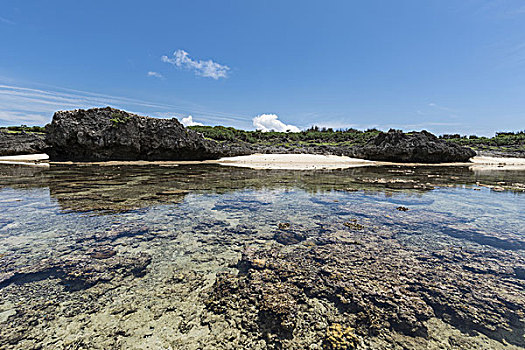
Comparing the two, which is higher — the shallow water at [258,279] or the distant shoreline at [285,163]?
the distant shoreline at [285,163]

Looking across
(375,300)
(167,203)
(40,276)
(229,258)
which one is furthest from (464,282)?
(167,203)

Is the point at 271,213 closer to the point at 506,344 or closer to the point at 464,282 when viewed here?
the point at 464,282

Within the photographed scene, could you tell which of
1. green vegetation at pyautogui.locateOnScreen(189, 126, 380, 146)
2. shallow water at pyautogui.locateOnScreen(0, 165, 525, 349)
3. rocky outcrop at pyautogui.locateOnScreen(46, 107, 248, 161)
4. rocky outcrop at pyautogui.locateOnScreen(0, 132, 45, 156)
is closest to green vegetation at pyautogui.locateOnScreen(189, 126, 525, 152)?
green vegetation at pyautogui.locateOnScreen(189, 126, 380, 146)

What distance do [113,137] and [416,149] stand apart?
3484cm

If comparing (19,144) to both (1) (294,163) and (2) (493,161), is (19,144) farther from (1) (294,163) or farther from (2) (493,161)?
(2) (493,161)

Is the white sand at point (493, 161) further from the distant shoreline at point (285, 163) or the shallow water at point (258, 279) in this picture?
the shallow water at point (258, 279)

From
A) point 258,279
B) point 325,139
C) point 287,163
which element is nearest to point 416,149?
point 287,163

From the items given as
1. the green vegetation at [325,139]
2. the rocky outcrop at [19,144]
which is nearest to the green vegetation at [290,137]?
the green vegetation at [325,139]

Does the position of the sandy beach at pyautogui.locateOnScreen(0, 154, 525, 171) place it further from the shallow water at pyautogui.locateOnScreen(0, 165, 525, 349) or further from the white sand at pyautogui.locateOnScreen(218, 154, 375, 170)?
the shallow water at pyautogui.locateOnScreen(0, 165, 525, 349)

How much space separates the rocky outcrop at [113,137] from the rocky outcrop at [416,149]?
24.1 meters

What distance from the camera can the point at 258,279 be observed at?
299 cm

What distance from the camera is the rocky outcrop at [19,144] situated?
29812 mm

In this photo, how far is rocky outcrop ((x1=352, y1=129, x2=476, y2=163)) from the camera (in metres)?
27.3

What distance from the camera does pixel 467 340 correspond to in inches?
81.4
